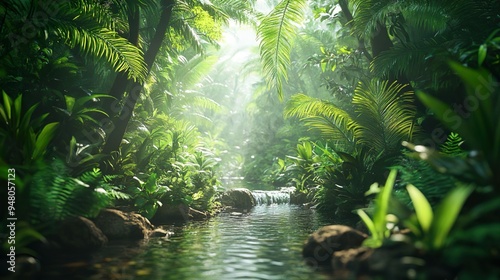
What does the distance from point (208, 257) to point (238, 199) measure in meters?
6.05

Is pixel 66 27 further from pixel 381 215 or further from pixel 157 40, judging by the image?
pixel 381 215

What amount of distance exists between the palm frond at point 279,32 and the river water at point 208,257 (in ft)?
9.95

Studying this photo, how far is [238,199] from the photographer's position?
1023cm

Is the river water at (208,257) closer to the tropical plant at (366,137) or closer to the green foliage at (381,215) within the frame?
the green foliage at (381,215)

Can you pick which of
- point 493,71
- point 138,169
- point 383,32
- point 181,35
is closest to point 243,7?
point 181,35

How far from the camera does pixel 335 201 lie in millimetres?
8078

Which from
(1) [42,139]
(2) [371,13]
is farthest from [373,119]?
(1) [42,139]

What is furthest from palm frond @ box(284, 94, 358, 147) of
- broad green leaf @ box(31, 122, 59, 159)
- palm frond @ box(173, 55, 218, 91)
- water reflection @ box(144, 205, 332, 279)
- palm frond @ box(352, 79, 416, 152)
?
palm frond @ box(173, 55, 218, 91)

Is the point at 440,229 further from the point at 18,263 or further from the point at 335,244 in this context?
the point at 18,263

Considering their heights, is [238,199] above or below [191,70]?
below

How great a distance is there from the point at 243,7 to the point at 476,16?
206 inches

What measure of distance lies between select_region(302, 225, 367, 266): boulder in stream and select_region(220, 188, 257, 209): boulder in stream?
235 inches

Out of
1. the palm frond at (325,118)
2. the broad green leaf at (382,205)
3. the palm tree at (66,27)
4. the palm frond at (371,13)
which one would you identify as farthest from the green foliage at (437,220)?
the palm frond at (325,118)

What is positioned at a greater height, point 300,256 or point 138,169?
point 138,169
